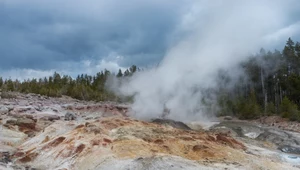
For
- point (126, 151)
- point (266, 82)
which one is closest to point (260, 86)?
point (266, 82)

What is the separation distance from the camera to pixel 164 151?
16.0 metres

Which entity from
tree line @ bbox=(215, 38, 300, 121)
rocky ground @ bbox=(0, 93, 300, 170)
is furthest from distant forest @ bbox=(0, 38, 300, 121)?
rocky ground @ bbox=(0, 93, 300, 170)

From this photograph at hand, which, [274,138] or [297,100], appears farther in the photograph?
[297,100]

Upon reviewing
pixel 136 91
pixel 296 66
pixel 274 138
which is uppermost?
pixel 296 66

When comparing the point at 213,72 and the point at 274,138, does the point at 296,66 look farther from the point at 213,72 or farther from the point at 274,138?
the point at 274,138

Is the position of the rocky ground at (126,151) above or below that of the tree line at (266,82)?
below

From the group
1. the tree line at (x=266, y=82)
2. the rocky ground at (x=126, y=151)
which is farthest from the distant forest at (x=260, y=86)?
the rocky ground at (x=126, y=151)

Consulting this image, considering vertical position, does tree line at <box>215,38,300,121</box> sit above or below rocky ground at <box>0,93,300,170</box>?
above

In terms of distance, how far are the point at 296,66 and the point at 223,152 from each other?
59.9 meters

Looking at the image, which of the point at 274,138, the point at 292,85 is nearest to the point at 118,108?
the point at 274,138

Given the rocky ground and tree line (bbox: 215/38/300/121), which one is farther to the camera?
tree line (bbox: 215/38/300/121)

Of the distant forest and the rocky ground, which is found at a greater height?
the distant forest

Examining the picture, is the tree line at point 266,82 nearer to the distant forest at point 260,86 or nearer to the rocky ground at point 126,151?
the distant forest at point 260,86

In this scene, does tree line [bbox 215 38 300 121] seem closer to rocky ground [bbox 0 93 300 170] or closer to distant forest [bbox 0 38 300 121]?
distant forest [bbox 0 38 300 121]
